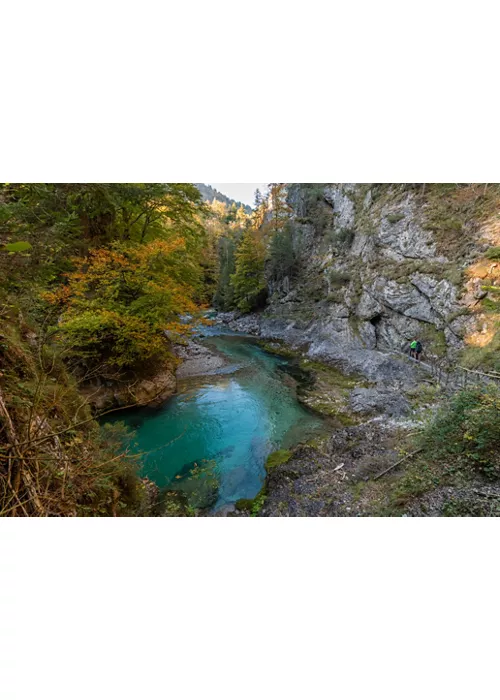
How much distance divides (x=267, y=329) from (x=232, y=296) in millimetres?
6310

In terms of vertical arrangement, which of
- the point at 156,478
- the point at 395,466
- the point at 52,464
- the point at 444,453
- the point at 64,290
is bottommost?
the point at 156,478

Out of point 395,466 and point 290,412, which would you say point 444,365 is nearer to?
point 290,412

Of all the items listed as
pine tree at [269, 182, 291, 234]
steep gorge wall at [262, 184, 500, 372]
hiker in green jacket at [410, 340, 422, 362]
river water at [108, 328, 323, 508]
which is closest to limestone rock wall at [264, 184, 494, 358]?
steep gorge wall at [262, 184, 500, 372]

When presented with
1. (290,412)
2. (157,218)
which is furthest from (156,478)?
(157,218)

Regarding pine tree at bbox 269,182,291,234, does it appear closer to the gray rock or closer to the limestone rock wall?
the limestone rock wall

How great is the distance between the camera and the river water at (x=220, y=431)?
4.33 metres

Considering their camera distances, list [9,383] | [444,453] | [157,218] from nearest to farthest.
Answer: [9,383] → [444,453] → [157,218]

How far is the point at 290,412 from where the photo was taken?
6750 millimetres

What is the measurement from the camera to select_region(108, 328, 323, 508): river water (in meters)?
4.33

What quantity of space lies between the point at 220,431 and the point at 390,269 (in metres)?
8.18

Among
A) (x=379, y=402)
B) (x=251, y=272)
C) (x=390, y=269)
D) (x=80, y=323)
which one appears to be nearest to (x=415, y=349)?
(x=379, y=402)

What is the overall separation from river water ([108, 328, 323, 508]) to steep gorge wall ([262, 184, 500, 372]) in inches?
162

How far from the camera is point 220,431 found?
5805 mm

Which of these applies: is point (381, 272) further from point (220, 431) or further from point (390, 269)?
point (220, 431)
